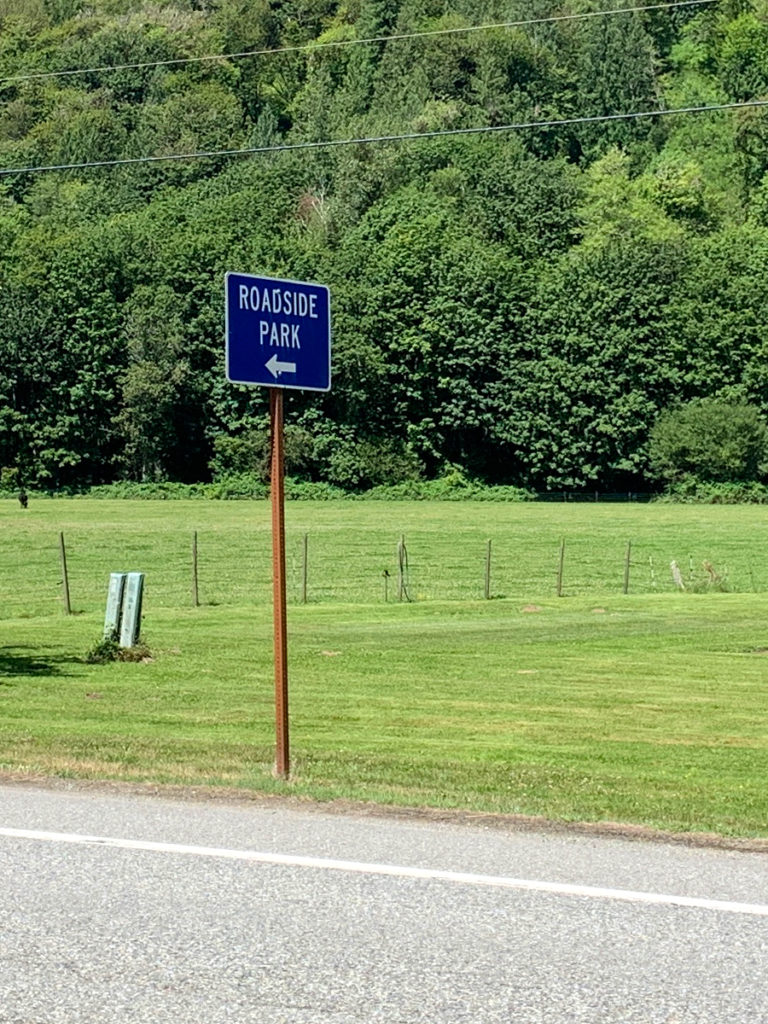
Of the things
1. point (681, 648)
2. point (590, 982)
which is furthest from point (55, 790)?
point (681, 648)

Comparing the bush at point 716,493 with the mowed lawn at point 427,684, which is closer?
the mowed lawn at point 427,684

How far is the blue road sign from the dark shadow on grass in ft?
33.5

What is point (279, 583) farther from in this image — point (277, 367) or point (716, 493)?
point (716, 493)

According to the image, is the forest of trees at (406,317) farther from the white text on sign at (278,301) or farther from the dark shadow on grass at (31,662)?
the white text on sign at (278,301)

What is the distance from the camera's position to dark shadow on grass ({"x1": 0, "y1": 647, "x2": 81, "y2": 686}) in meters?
22.1

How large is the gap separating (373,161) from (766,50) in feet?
153

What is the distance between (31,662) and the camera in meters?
23.5

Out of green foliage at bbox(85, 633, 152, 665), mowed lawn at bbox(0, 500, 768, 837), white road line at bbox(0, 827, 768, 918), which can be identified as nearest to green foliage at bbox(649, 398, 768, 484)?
mowed lawn at bbox(0, 500, 768, 837)

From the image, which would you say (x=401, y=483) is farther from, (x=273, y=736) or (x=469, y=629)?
(x=273, y=736)

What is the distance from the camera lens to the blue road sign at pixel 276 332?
1111 centimetres

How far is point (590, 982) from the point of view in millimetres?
6617

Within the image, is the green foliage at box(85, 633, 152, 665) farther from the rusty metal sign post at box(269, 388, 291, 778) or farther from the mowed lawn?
the rusty metal sign post at box(269, 388, 291, 778)

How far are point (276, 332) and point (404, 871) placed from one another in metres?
4.20

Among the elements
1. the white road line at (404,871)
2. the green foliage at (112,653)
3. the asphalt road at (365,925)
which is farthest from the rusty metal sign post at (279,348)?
the green foliage at (112,653)
